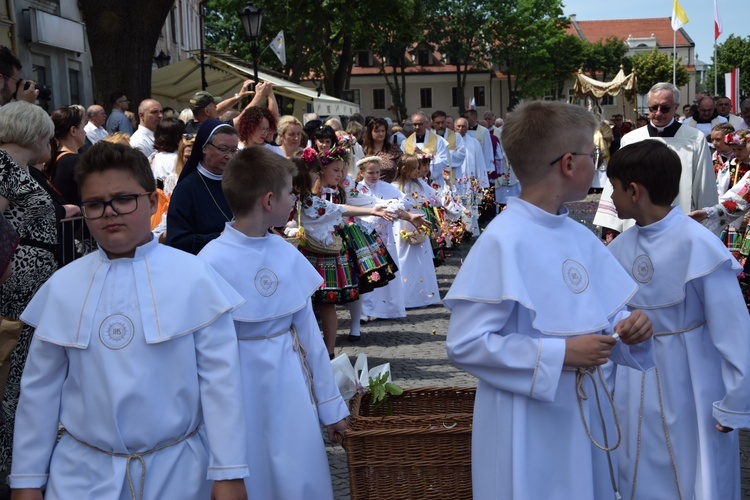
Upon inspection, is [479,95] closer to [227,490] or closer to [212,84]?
[212,84]

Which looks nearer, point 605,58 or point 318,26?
point 318,26

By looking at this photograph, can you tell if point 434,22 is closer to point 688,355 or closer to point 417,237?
point 417,237

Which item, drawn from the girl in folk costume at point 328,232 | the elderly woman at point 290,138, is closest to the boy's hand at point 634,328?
the girl in folk costume at point 328,232

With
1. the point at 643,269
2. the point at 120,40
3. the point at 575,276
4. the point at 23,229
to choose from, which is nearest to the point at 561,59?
the point at 120,40

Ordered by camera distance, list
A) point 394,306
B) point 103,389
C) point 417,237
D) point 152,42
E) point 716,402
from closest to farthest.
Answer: point 103,389 < point 716,402 < point 394,306 < point 417,237 < point 152,42

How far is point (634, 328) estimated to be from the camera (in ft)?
10.0

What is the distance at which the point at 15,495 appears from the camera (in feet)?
9.55

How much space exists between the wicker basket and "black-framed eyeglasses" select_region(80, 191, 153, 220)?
1.41 metres

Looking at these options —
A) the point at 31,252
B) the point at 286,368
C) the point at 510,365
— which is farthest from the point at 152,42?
the point at 510,365

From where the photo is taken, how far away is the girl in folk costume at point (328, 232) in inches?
307

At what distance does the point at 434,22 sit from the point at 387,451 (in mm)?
75011

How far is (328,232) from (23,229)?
321 centimetres

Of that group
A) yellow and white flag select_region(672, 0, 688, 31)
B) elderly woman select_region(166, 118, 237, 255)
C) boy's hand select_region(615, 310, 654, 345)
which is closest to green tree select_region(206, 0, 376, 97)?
yellow and white flag select_region(672, 0, 688, 31)

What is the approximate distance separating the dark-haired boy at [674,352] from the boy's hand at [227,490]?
176 cm
